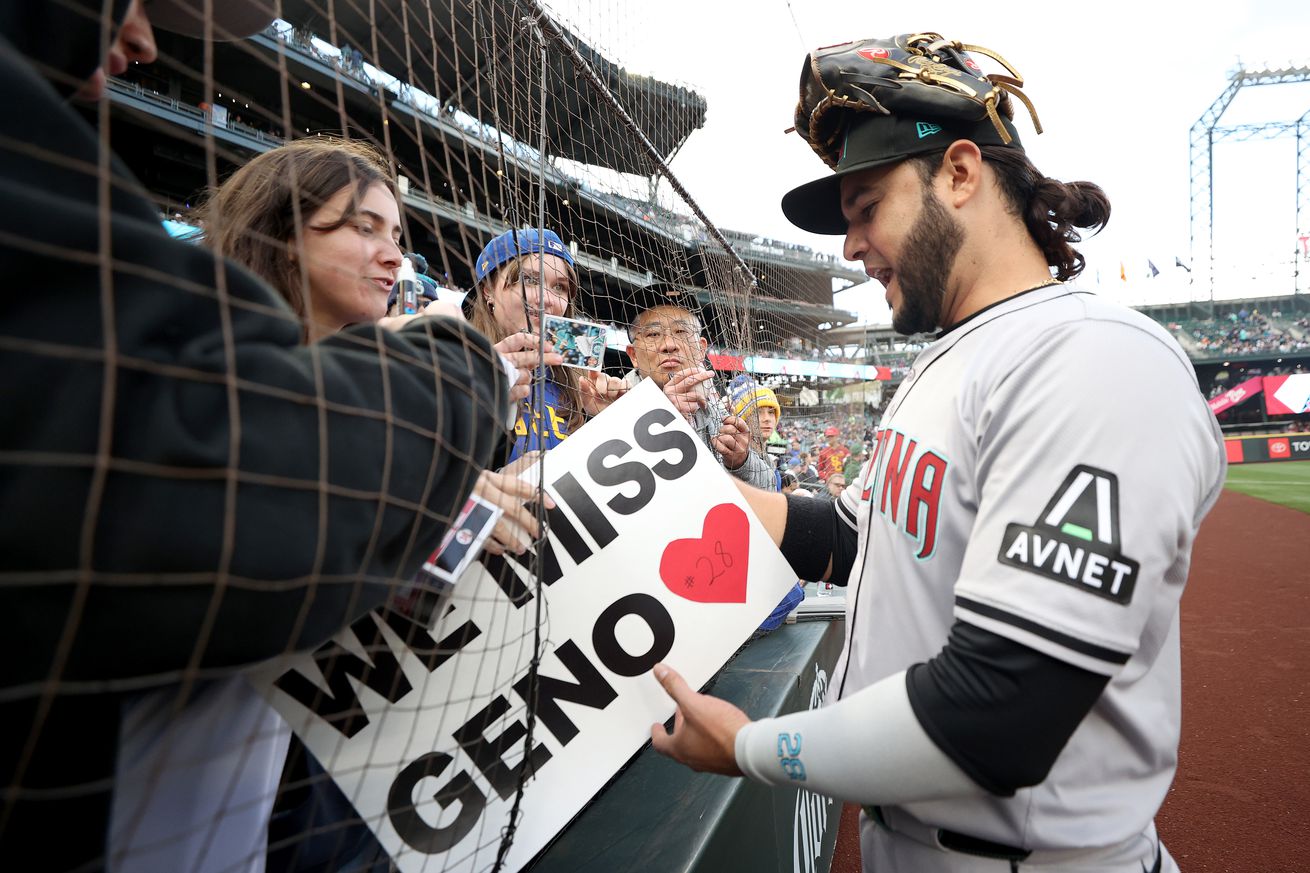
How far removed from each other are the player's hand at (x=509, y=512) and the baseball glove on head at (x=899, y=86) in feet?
3.39

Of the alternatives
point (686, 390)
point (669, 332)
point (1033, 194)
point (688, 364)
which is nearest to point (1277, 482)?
point (688, 364)

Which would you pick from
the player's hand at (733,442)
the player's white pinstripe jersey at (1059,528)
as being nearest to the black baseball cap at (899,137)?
the player's white pinstripe jersey at (1059,528)

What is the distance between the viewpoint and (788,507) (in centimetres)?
166

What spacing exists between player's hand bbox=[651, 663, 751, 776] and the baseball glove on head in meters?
1.19

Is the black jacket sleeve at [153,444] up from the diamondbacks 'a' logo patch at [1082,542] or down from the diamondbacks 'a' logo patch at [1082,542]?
up

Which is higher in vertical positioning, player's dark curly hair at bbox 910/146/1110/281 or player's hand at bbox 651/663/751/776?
player's dark curly hair at bbox 910/146/1110/281

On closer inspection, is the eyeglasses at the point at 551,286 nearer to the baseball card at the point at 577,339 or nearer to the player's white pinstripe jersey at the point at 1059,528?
the baseball card at the point at 577,339

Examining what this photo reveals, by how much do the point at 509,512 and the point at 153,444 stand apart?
64 cm

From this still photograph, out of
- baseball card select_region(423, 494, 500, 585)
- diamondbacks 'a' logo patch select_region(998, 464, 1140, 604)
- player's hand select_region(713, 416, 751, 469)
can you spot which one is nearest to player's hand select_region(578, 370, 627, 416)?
player's hand select_region(713, 416, 751, 469)

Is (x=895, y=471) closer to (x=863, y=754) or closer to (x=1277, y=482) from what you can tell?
(x=863, y=754)

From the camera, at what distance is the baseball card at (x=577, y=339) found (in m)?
1.52

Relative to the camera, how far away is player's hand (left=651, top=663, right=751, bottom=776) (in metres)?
1.07

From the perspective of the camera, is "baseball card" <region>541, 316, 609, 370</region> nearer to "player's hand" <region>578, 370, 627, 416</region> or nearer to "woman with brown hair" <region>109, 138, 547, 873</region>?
"woman with brown hair" <region>109, 138, 547, 873</region>

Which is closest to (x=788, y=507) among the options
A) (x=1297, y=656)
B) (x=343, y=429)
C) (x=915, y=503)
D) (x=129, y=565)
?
(x=915, y=503)
